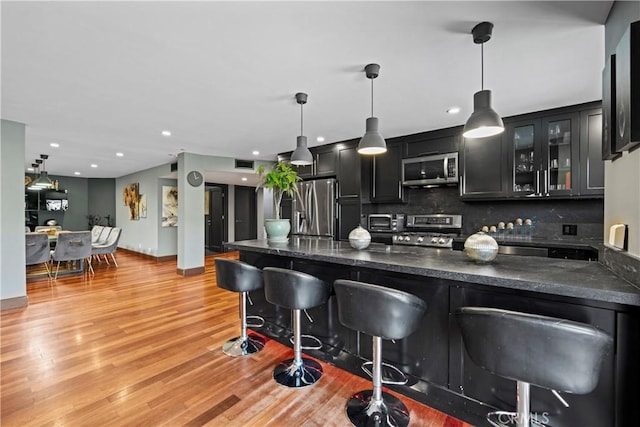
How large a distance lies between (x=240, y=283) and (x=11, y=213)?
11.2ft

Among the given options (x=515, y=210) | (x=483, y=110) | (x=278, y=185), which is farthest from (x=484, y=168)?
(x=278, y=185)

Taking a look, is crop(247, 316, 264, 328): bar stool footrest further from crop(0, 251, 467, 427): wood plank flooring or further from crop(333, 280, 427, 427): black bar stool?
crop(333, 280, 427, 427): black bar stool

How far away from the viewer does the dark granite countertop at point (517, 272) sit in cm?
121

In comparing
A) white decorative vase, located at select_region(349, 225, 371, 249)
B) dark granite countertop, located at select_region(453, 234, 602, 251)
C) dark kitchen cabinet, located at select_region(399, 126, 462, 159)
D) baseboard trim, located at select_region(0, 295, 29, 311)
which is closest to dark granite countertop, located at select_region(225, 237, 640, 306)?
white decorative vase, located at select_region(349, 225, 371, 249)

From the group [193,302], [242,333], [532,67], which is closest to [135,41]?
[242,333]

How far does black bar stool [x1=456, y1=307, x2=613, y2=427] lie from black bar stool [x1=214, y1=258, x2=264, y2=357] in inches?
66.1

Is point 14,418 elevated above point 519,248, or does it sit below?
below

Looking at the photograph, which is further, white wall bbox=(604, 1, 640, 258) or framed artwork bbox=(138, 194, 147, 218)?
framed artwork bbox=(138, 194, 147, 218)

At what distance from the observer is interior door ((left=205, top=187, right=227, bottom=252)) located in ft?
28.4

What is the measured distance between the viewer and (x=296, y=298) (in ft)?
6.51

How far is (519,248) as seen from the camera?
3.17 metres

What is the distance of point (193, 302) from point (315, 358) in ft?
7.66

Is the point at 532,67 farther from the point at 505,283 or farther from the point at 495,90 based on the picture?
the point at 505,283

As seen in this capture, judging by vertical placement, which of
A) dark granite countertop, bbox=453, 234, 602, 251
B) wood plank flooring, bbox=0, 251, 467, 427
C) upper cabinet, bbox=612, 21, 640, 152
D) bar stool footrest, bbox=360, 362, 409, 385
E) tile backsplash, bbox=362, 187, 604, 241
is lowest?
wood plank flooring, bbox=0, 251, 467, 427
